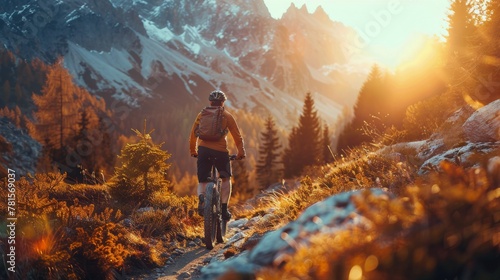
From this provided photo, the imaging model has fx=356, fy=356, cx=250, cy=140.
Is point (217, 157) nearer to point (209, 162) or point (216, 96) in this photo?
point (209, 162)

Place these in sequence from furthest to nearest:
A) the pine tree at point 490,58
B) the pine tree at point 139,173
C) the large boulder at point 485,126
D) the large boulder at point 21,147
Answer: the large boulder at point 21,147, the pine tree at point 139,173, the pine tree at point 490,58, the large boulder at point 485,126

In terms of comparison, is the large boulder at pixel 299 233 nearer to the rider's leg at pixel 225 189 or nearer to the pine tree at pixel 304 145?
the rider's leg at pixel 225 189

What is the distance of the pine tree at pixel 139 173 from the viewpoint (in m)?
9.95

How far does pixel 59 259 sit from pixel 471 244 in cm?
398

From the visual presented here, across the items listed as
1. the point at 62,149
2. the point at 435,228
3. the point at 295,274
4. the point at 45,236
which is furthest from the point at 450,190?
the point at 62,149

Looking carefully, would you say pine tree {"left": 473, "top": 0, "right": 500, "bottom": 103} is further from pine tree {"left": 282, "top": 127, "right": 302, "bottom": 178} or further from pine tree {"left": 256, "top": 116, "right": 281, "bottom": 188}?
pine tree {"left": 256, "top": 116, "right": 281, "bottom": 188}

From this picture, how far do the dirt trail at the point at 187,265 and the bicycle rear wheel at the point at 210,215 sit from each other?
0.20 m

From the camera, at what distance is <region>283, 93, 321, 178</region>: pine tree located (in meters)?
42.4

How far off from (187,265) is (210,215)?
1.00m

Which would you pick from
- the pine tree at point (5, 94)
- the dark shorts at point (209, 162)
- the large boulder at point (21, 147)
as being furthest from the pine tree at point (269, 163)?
the pine tree at point (5, 94)

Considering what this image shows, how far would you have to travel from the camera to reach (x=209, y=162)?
6.96 meters

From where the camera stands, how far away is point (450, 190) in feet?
6.48

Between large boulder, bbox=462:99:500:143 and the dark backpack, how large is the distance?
14.1 feet

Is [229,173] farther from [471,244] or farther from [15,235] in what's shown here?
[471,244]
